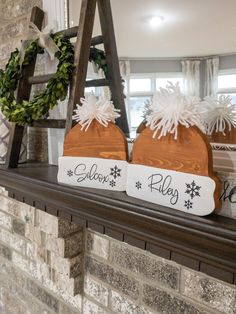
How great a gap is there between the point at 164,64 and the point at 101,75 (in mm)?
339

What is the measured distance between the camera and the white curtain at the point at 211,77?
83 cm

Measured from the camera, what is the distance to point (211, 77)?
844 mm

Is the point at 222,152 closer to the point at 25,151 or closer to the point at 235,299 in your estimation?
the point at 235,299

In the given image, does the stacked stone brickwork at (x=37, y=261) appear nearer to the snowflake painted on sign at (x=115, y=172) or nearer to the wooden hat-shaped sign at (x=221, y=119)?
the snowflake painted on sign at (x=115, y=172)

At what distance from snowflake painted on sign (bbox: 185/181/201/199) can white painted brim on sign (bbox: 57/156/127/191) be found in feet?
0.76

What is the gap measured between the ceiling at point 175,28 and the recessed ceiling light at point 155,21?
12 millimetres

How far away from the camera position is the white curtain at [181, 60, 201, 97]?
0.87m

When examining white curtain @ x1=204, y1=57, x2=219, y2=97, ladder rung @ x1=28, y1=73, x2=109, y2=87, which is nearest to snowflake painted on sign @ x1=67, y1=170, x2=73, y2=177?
ladder rung @ x1=28, y1=73, x2=109, y2=87

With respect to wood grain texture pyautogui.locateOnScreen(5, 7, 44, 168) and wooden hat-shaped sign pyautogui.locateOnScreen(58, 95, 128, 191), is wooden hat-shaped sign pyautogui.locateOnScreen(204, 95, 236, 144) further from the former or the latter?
wood grain texture pyautogui.locateOnScreen(5, 7, 44, 168)

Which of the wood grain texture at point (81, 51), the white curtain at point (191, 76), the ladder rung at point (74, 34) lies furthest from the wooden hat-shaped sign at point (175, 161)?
the ladder rung at point (74, 34)

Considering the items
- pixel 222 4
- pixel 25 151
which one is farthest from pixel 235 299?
pixel 25 151

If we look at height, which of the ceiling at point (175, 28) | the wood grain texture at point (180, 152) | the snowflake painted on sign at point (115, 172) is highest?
the ceiling at point (175, 28)

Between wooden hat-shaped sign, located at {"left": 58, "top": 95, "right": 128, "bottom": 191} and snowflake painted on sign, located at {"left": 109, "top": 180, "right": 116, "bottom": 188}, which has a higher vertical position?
wooden hat-shaped sign, located at {"left": 58, "top": 95, "right": 128, "bottom": 191}

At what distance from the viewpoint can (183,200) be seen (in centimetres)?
72
